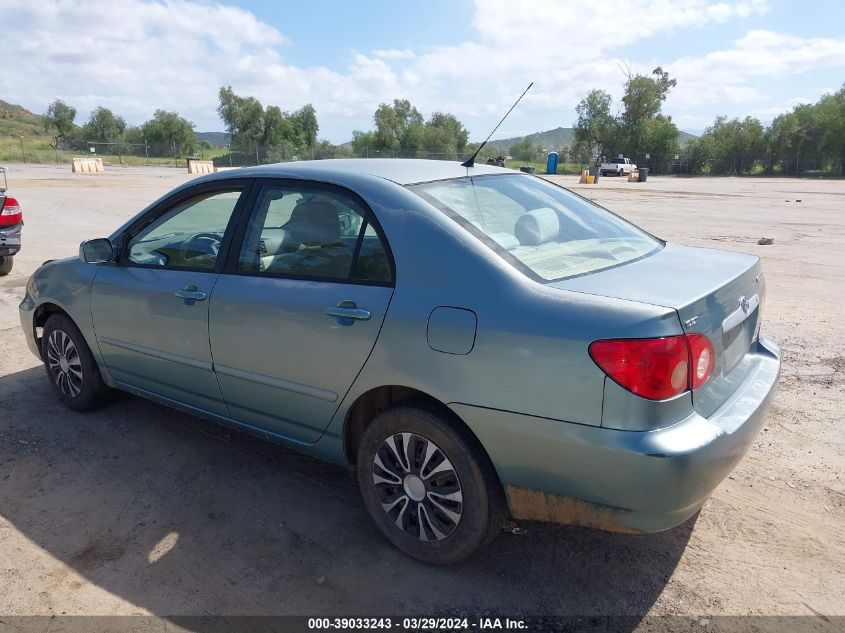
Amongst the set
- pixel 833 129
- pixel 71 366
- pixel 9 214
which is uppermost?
pixel 833 129

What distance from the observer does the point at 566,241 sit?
3162 millimetres

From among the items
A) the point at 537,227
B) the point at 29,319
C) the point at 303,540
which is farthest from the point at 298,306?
the point at 29,319

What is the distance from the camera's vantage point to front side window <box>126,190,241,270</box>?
366 centimetres

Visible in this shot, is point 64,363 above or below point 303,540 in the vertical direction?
above

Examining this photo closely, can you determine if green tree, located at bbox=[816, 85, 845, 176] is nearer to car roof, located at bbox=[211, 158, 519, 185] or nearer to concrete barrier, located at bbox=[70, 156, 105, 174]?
concrete barrier, located at bbox=[70, 156, 105, 174]

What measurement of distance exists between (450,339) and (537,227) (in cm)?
92

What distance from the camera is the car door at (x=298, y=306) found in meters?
2.91

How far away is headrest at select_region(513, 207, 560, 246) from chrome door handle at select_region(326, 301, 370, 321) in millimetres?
790

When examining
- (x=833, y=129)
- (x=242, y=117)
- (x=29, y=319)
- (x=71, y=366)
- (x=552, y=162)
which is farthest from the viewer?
(x=242, y=117)

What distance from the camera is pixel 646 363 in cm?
226

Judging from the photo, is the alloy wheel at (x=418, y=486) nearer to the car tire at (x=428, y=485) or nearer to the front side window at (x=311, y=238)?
the car tire at (x=428, y=485)

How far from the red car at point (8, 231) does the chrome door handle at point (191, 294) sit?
22.4 feet

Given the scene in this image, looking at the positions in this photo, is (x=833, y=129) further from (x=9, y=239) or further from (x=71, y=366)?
(x=71, y=366)

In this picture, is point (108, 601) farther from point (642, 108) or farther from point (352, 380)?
point (642, 108)
